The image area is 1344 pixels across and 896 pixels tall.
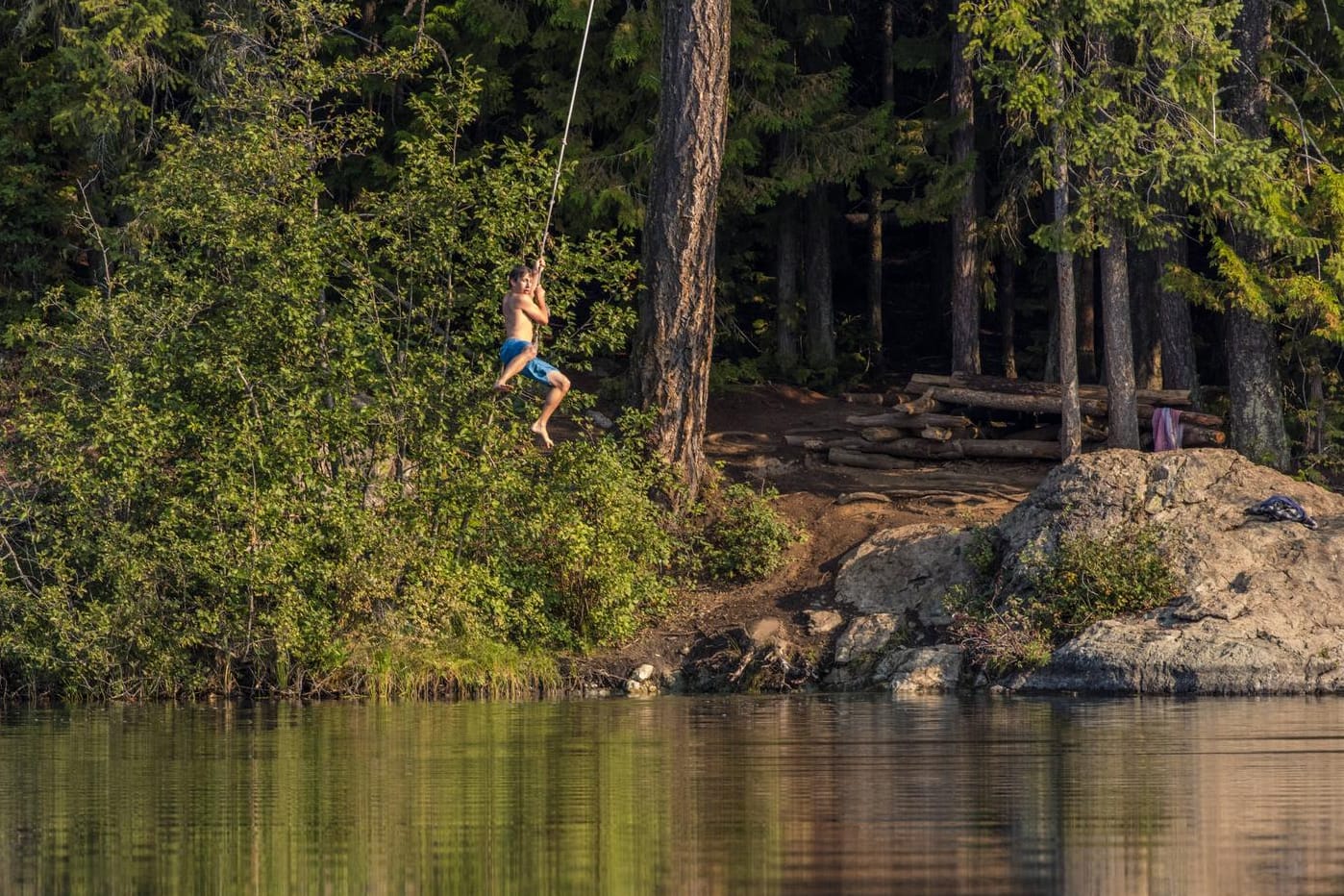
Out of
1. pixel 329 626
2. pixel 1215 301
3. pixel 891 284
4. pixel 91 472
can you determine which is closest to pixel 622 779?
pixel 329 626

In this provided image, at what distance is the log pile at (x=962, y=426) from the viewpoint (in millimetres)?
28250

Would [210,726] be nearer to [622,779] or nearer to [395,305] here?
[622,779]

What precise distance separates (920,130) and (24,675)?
1720cm

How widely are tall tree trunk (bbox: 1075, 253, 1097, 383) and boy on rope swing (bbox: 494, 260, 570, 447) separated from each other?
1565 cm

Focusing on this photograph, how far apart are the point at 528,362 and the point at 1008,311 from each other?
18.7 m

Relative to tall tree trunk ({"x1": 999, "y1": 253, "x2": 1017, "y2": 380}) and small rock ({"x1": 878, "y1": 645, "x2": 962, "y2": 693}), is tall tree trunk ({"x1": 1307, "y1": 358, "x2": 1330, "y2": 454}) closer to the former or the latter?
tall tree trunk ({"x1": 999, "y1": 253, "x2": 1017, "y2": 380})

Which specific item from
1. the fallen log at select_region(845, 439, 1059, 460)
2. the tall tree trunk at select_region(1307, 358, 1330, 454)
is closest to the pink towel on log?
the fallen log at select_region(845, 439, 1059, 460)

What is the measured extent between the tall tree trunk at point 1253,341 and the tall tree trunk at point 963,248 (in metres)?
4.97

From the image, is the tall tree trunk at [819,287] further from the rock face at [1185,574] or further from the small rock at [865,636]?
the small rock at [865,636]

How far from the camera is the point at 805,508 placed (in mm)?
26172

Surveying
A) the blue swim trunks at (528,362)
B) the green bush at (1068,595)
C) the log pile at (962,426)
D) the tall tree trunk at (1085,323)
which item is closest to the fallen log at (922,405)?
the log pile at (962,426)

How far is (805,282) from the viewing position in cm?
3638

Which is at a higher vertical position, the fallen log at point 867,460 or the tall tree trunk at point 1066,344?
the tall tree trunk at point 1066,344

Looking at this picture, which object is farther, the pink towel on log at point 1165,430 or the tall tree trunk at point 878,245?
the tall tree trunk at point 878,245
